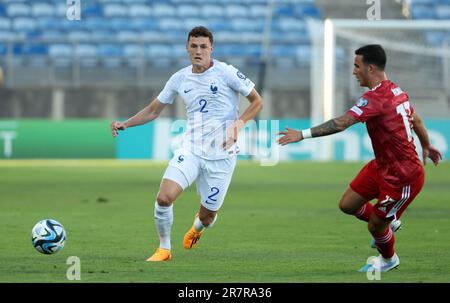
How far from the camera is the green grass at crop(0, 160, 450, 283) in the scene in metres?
9.30

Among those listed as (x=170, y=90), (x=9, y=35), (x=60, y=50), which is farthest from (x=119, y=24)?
(x=170, y=90)

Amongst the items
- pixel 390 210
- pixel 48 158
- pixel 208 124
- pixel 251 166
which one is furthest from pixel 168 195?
pixel 48 158

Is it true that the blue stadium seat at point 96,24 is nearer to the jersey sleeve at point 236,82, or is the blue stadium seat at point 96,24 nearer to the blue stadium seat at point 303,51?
the blue stadium seat at point 303,51

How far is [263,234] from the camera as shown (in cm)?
1304

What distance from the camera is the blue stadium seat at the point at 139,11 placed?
1426 inches

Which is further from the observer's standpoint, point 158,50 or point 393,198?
point 158,50

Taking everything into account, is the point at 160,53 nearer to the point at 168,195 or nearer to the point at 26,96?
the point at 26,96

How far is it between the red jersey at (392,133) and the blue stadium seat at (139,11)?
89.3ft

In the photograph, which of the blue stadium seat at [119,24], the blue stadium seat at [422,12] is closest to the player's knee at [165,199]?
the blue stadium seat at [119,24]

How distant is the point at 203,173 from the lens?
35.8 ft

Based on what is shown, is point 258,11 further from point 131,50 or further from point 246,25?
point 131,50

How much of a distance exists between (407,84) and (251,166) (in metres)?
4.84

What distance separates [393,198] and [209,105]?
2.24 metres

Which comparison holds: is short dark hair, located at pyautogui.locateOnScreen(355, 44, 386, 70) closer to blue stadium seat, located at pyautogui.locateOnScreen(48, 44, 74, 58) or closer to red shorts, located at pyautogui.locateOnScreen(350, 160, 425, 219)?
red shorts, located at pyautogui.locateOnScreen(350, 160, 425, 219)
